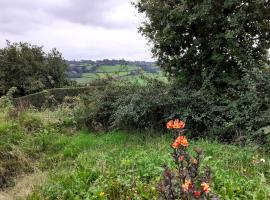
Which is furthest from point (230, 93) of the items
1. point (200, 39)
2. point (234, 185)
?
point (234, 185)

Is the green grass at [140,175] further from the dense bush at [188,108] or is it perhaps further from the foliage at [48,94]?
the foliage at [48,94]

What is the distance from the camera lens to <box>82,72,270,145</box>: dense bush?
9.40m

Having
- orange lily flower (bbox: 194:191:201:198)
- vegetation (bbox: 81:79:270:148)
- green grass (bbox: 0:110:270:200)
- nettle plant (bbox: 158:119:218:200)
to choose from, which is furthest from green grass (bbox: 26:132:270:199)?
orange lily flower (bbox: 194:191:201:198)

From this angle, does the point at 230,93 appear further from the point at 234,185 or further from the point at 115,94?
the point at 234,185

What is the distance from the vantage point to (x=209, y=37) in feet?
38.1

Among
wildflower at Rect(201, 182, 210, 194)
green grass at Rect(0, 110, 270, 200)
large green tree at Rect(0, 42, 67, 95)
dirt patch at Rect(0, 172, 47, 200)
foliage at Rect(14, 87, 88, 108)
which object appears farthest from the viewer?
large green tree at Rect(0, 42, 67, 95)

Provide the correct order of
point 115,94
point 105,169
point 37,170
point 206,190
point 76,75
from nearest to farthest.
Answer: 1. point 206,190
2. point 105,169
3. point 37,170
4. point 115,94
5. point 76,75

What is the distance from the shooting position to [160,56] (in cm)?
1270

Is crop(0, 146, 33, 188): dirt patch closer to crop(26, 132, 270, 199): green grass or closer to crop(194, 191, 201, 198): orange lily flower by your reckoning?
crop(26, 132, 270, 199): green grass

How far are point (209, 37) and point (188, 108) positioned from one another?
8.21 feet

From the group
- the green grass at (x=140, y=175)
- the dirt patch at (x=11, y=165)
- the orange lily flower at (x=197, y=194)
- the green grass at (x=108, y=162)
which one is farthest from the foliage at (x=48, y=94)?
the orange lily flower at (x=197, y=194)

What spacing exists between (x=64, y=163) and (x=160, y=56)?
5.45 metres

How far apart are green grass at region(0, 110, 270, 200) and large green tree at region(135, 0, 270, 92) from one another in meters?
2.80

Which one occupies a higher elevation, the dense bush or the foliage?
the dense bush
